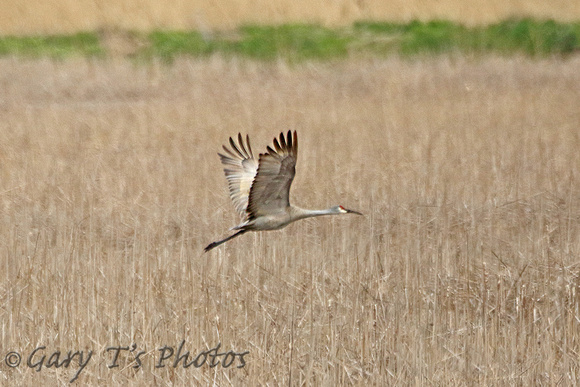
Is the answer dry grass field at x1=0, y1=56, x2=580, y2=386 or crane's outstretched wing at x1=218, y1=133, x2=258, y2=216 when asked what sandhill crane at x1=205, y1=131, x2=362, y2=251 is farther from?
dry grass field at x1=0, y1=56, x2=580, y2=386

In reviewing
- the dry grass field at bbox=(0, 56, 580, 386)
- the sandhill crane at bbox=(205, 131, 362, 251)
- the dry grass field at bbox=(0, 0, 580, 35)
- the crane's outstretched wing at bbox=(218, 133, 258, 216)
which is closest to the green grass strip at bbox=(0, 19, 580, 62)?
the dry grass field at bbox=(0, 0, 580, 35)

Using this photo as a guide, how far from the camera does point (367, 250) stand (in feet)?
20.1

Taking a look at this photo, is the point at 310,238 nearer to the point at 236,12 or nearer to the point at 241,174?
the point at 241,174

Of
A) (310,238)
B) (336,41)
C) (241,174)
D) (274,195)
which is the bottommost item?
(310,238)

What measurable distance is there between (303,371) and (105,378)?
87 cm

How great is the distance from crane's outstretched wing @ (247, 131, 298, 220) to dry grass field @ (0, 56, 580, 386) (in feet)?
1.35

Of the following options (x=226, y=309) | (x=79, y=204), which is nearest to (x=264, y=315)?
(x=226, y=309)

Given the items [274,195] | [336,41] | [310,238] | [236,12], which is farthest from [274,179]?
[236,12]

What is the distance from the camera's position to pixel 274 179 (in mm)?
5102

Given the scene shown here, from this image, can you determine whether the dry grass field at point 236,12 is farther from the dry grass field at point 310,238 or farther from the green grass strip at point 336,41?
the dry grass field at point 310,238

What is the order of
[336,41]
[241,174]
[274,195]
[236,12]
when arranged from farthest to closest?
[236,12] < [336,41] < [241,174] < [274,195]

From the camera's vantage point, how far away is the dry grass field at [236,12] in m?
24.0

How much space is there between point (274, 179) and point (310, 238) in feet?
4.94

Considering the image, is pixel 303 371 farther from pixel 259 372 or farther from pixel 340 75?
pixel 340 75
